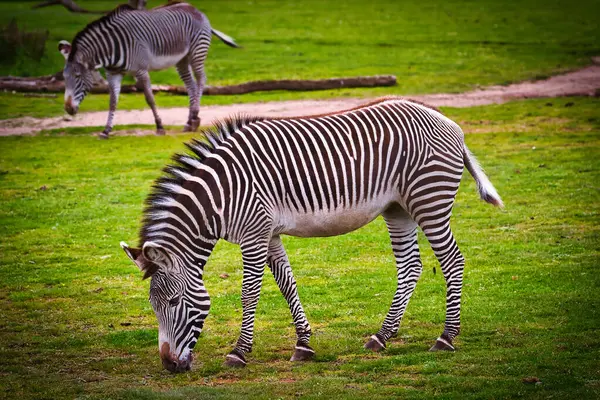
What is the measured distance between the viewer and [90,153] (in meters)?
18.8

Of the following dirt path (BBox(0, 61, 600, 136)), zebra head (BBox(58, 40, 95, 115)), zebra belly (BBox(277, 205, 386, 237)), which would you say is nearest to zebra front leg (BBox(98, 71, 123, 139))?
zebra head (BBox(58, 40, 95, 115))

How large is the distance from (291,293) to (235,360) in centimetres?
90

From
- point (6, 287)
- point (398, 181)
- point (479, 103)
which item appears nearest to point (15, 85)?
point (479, 103)

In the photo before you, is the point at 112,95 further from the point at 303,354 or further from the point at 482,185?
the point at 303,354

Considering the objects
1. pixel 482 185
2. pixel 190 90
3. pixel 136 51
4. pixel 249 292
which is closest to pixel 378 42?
pixel 190 90

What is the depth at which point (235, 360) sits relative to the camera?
8320mm

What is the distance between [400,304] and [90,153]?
1143 cm

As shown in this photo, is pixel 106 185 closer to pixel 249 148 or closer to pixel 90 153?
pixel 90 153

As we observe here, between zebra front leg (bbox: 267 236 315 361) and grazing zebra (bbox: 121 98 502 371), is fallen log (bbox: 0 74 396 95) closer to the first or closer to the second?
grazing zebra (bbox: 121 98 502 371)

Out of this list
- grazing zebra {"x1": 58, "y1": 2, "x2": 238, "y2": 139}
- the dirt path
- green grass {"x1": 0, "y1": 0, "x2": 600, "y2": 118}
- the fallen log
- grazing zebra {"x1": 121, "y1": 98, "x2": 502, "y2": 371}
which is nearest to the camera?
grazing zebra {"x1": 121, "y1": 98, "x2": 502, "y2": 371}

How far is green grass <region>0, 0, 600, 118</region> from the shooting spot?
25.8 metres

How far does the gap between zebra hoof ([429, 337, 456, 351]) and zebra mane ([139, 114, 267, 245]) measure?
2914mm

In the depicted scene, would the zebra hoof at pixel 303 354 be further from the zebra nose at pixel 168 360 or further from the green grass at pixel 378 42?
the green grass at pixel 378 42

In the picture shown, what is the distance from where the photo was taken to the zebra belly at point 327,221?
340 inches
